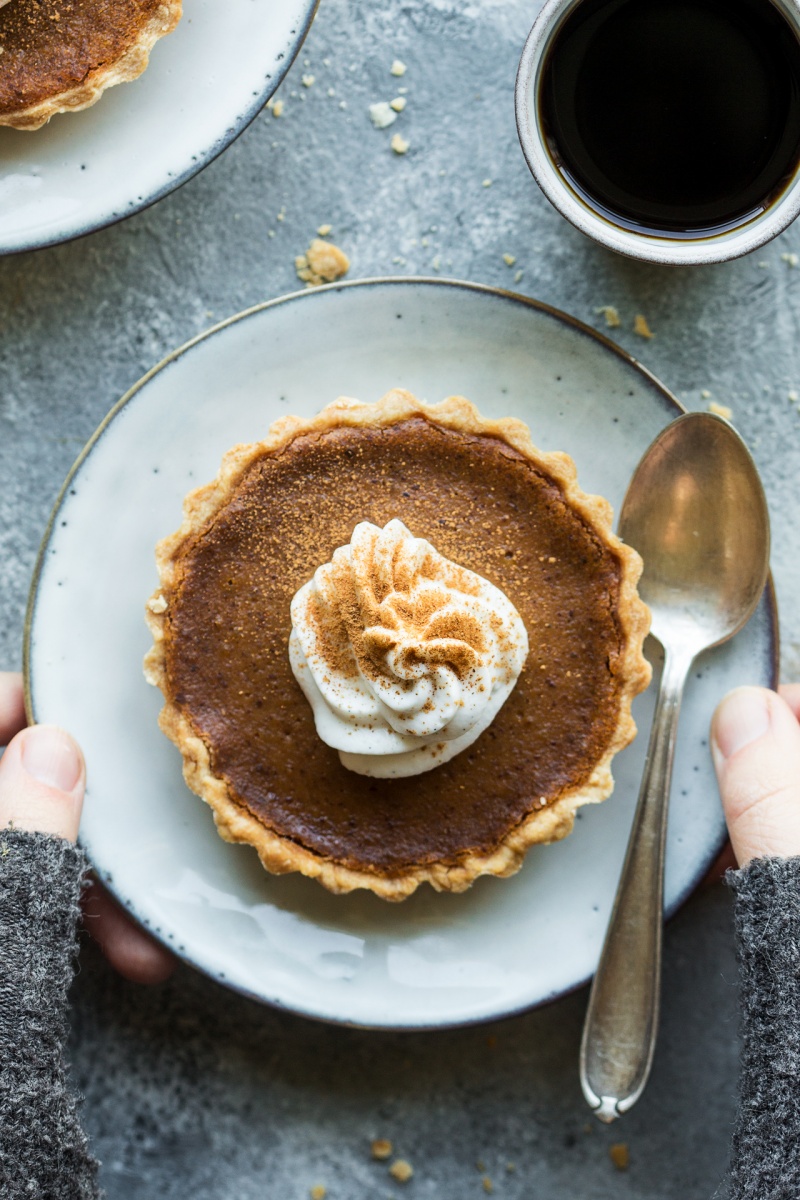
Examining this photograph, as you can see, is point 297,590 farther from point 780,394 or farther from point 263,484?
point 780,394

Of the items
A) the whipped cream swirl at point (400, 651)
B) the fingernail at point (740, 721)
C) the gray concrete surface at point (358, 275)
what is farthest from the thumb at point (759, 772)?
the whipped cream swirl at point (400, 651)

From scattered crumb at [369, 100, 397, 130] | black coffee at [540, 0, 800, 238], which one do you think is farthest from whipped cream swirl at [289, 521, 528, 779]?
scattered crumb at [369, 100, 397, 130]

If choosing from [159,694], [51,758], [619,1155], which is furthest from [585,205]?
[619,1155]

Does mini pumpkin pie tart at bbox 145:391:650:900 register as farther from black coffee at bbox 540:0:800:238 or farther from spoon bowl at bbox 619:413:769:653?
black coffee at bbox 540:0:800:238

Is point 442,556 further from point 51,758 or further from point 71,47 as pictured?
point 71,47

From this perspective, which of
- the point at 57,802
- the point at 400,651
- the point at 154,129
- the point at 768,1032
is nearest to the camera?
the point at 400,651

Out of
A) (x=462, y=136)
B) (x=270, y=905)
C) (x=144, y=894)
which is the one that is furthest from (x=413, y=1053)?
(x=462, y=136)

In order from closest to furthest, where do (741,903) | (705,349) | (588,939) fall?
(741,903)
(588,939)
(705,349)
